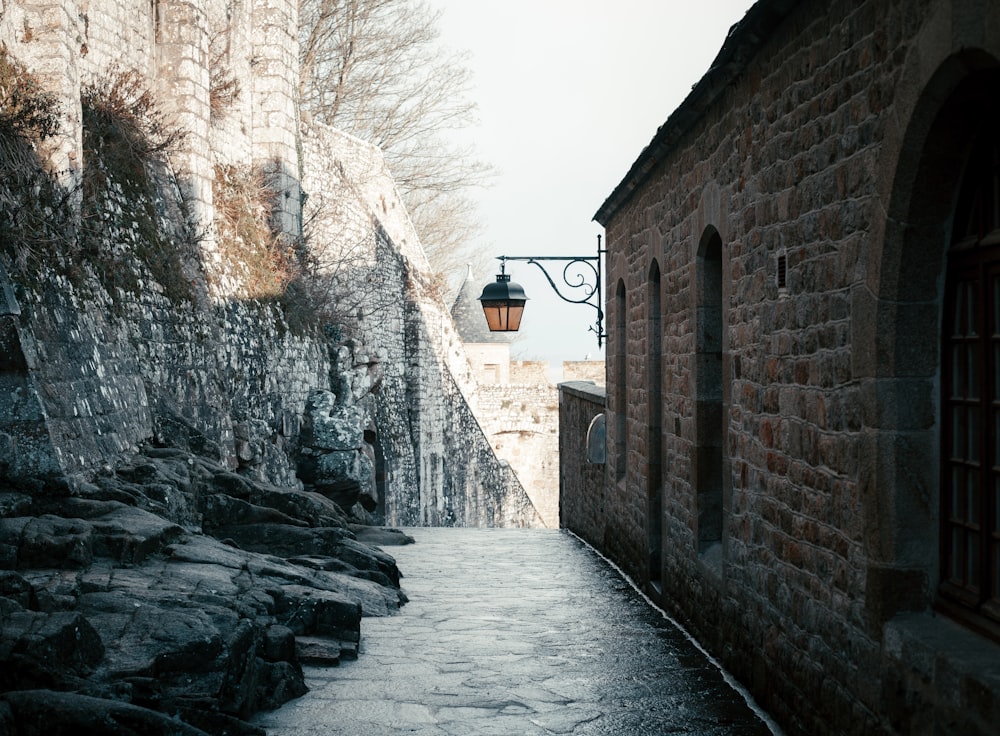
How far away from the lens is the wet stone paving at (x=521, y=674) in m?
4.75

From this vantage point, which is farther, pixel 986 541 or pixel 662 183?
pixel 662 183

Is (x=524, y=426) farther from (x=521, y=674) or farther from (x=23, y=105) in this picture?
(x=521, y=674)

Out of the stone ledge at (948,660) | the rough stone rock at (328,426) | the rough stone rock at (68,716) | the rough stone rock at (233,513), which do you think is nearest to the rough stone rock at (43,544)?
the rough stone rock at (68,716)

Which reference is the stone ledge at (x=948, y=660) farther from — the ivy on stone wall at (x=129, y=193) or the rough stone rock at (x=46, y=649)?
the ivy on stone wall at (x=129, y=193)

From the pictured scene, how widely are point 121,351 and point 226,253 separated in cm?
477

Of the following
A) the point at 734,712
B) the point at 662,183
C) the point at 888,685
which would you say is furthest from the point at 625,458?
the point at 888,685

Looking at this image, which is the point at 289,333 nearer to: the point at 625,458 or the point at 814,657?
the point at 625,458

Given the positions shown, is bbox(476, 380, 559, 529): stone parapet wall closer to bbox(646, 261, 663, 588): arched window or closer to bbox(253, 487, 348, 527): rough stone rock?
bbox(253, 487, 348, 527): rough stone rock

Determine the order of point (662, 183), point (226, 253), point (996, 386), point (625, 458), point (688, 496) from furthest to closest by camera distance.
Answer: point (226, 253)
point (625, 458)
point (662, 183)
point (688, 496)
point (996, 386)

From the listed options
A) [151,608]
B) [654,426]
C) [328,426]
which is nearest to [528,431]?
[328,426]

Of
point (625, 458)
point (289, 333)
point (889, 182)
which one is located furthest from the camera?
point (289, 333)

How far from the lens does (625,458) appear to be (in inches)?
413

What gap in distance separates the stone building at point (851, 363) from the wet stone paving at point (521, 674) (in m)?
0.34

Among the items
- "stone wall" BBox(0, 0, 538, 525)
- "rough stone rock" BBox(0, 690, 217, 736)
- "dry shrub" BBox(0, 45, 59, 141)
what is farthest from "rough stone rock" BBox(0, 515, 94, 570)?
"dry shrub" BBox(0, 45, 59, 141)
